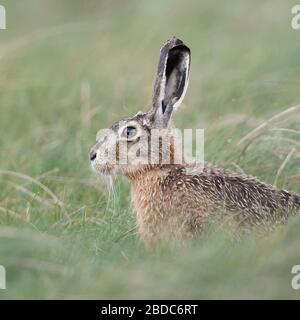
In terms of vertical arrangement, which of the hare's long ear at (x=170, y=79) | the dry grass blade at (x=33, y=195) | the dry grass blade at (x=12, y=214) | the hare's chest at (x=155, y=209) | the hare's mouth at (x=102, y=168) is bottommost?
the hare's chest at (x=155, y=209)

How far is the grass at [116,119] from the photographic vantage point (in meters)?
7.31

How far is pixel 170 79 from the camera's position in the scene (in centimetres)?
906

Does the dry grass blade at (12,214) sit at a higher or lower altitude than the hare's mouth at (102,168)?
lower

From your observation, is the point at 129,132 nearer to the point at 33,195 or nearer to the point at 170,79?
the point at 170,79

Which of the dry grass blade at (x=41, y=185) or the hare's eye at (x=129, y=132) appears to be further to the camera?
the dry grass blade at (x=41, y=185)

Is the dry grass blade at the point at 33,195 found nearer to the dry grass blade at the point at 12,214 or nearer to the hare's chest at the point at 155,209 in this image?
the dry grass blade at the point at 12,214

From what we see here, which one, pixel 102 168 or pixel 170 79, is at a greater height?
pixel 170 79

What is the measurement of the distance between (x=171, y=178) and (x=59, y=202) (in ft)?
3.72

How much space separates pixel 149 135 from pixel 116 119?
8.45ft

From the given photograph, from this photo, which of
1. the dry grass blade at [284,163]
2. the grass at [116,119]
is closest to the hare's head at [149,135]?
the grass at [116,119]

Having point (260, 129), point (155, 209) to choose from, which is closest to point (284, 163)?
point (260, 129)

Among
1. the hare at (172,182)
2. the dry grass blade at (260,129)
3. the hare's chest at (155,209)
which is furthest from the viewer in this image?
→ the dry grass blade at (260,129)

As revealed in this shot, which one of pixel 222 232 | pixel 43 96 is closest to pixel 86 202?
pixel 222 232
